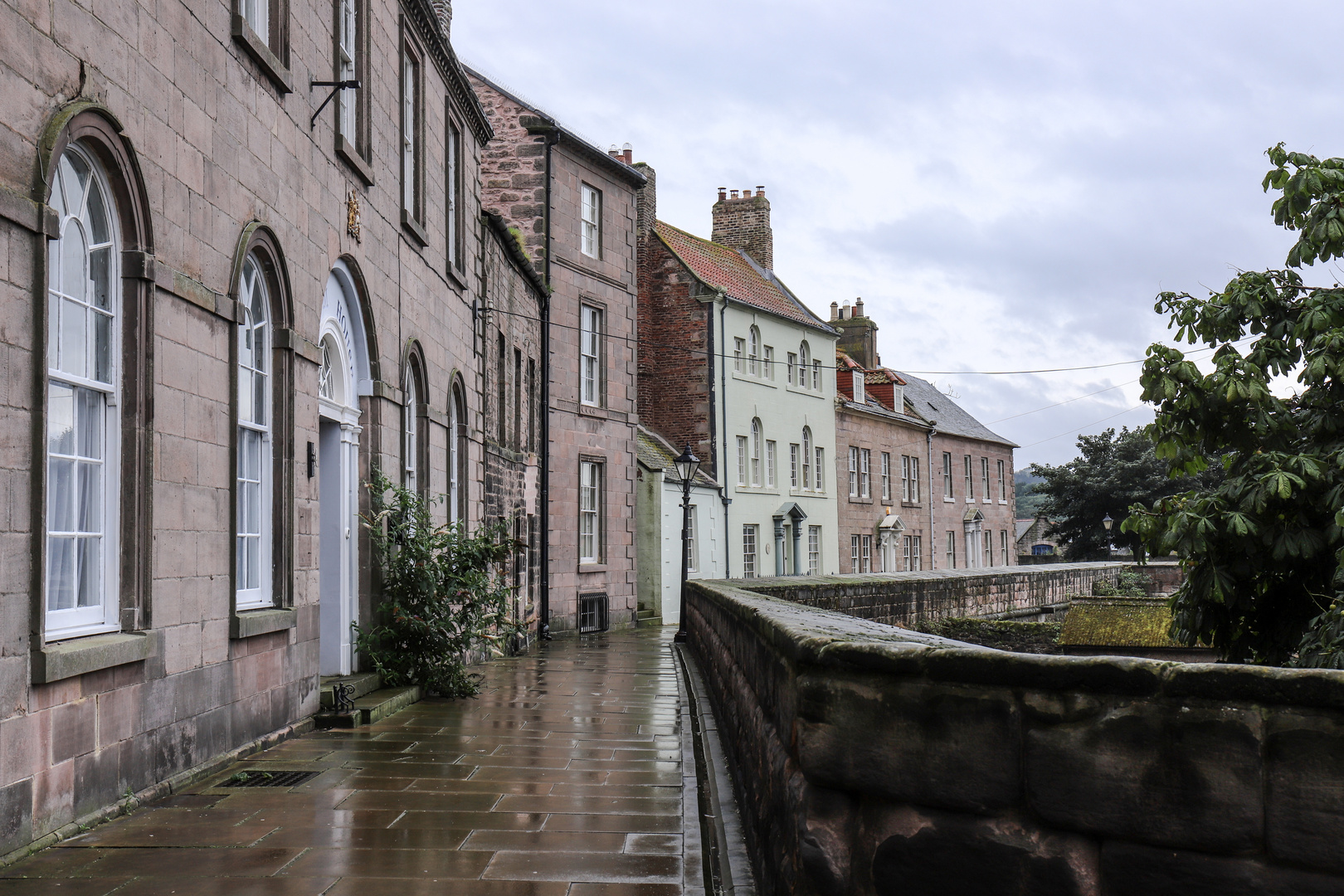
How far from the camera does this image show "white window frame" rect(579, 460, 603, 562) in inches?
932

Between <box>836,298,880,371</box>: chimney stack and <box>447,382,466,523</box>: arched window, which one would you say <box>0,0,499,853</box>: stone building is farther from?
<box>836,298,880,371</box>: chimney stack

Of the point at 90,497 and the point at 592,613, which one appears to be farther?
the point at 592,613

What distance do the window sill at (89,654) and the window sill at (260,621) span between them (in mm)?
1202

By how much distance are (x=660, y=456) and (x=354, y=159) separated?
17435 mm

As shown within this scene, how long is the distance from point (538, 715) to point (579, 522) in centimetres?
1325

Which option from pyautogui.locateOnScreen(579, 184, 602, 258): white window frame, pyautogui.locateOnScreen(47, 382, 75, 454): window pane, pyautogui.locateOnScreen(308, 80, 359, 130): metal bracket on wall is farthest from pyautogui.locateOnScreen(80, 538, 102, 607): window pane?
pyautogui.locateOnScreen(579, 184, 602, 258): white window frame

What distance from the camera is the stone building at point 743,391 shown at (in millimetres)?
30641

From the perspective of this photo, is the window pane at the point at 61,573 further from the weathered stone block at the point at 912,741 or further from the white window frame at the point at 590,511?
the white window frame at the point at 590,511

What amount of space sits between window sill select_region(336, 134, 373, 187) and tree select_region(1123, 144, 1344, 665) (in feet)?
22.5

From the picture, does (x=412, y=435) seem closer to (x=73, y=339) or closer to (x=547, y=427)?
(x=73, y=339)

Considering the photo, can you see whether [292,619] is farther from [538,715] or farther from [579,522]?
[579,522]

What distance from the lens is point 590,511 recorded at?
24016 mm

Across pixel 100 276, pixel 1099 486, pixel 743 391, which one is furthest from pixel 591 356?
pixel 1099 486

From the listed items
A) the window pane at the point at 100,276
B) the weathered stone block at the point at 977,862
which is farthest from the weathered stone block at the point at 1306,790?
the window pane at the point at 100,276
